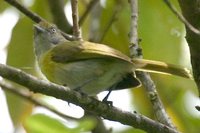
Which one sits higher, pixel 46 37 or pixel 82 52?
pixel 46 37

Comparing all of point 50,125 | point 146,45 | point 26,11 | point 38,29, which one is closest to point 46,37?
point 38,29

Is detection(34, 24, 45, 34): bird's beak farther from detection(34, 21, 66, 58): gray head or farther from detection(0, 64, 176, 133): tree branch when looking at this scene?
detection(0, 64, 176, 133): tree branch

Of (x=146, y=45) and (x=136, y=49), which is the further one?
(x=136, y=49)

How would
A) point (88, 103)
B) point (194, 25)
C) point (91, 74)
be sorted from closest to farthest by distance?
point (194, 25) < point (88, 103) < point (91, 74)

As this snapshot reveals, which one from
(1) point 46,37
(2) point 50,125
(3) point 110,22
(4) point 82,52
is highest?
(1) point 46,37

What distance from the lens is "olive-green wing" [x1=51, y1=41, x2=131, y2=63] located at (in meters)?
3.14

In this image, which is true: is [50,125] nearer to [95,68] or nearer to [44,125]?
[44,125]

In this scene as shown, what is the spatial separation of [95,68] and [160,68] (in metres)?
0.45

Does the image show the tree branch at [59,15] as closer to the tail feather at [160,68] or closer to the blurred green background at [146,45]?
the blurred green background at [146,45]

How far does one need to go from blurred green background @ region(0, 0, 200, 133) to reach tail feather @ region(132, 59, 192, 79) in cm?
6

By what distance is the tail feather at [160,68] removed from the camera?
10.1ft

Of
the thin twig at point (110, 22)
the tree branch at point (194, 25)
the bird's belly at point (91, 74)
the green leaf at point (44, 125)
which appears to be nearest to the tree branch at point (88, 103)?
the tree branch at point (194, 25)

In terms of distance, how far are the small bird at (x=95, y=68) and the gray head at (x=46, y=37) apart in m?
0.56

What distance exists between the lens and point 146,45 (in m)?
3.00
